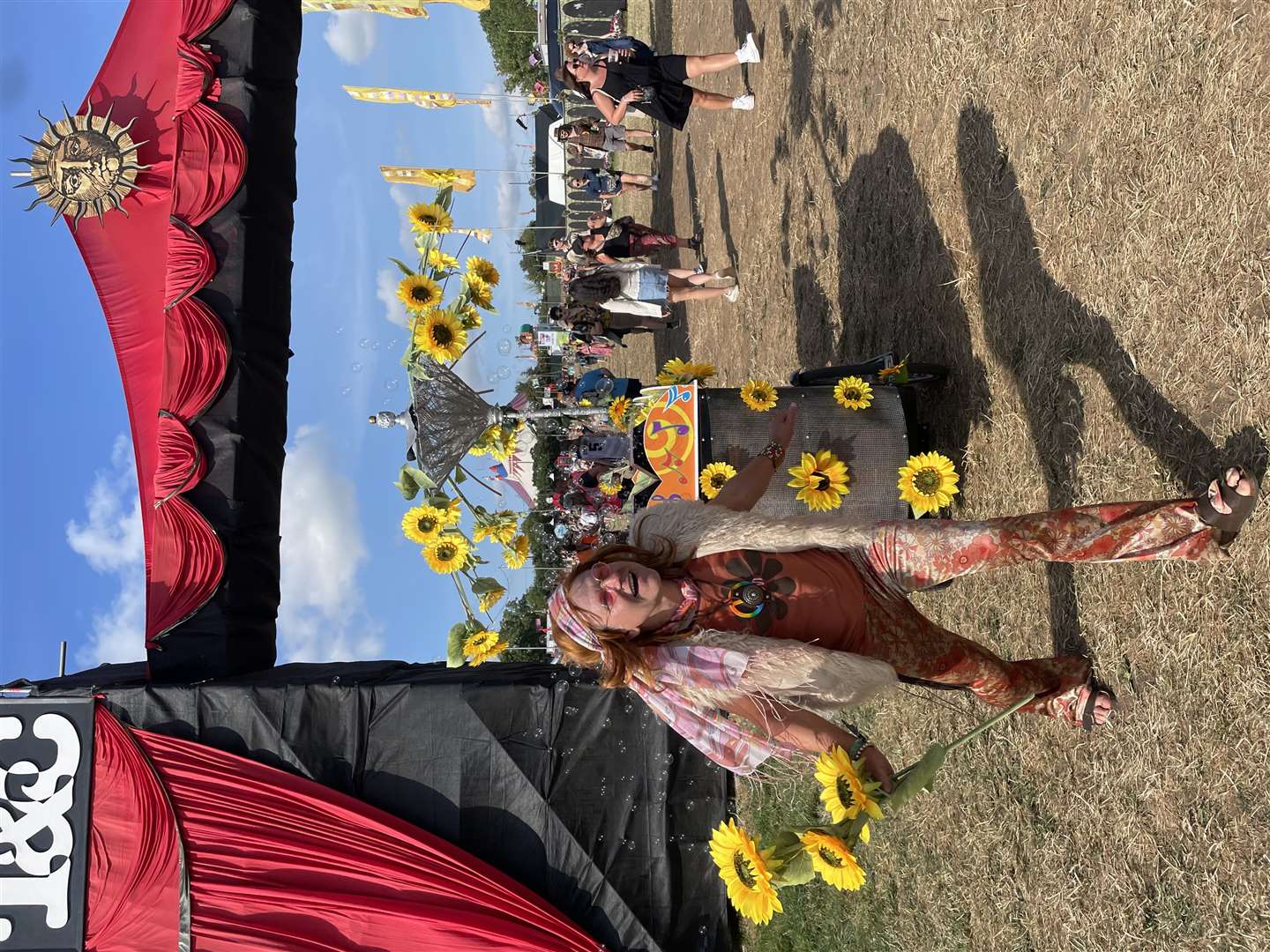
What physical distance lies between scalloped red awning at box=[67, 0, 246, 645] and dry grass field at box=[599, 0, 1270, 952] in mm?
3710

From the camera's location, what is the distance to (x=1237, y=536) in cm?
265

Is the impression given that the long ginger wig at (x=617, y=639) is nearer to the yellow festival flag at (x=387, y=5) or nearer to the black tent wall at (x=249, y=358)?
the black tent wall at (x=249, y=358)

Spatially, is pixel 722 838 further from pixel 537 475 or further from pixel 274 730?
pixel 537 475

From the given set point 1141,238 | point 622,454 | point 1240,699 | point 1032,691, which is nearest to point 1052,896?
point 1032,691

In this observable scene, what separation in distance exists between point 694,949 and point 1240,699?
3240 millimetres

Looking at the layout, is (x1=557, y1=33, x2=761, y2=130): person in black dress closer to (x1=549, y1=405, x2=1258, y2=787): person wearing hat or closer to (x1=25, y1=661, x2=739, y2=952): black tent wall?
(x1=25, y1=661, x2=739, y2=952): black tent wall

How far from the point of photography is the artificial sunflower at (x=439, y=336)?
4.12 m

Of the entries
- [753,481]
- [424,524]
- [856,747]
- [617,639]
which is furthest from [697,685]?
[424,524]

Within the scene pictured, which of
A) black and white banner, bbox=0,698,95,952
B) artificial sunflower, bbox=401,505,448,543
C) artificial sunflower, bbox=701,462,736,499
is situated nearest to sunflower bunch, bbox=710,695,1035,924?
artificial sunflower, bbox=701,462,736,499

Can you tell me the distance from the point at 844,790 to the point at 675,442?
8.09 ft

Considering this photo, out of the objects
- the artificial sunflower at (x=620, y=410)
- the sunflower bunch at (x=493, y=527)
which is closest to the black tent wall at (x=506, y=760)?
the sunflower bunch at (x=493, y=527)

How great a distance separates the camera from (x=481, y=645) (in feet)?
13.9

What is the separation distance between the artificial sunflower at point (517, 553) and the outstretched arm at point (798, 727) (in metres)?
2.09

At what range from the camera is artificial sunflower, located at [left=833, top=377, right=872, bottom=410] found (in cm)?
421
